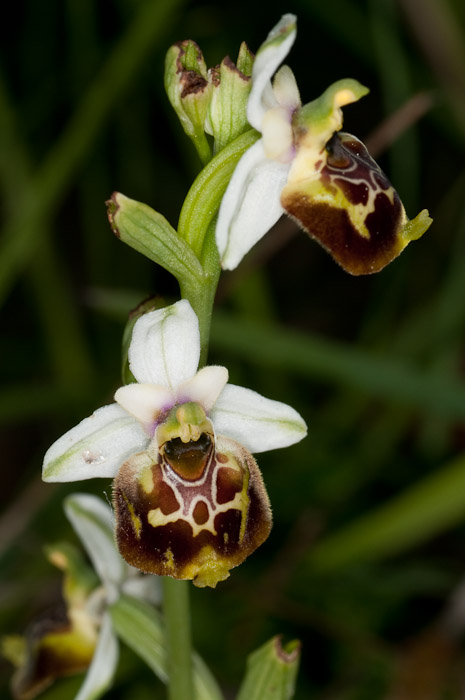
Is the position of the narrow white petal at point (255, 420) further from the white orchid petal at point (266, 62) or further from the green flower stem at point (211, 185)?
the white orchid petal at point (266, 62)

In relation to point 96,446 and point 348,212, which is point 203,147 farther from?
point 96,446

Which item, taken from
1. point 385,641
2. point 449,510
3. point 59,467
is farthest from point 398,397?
point 59,467

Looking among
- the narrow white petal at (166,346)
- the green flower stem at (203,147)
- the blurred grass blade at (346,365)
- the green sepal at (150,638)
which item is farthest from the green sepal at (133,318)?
the blurred grass blade at (346,365)

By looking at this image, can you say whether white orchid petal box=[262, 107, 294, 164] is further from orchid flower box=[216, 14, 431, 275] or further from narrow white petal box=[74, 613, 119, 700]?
narrow white petal box=[74, 613, 119, 700]

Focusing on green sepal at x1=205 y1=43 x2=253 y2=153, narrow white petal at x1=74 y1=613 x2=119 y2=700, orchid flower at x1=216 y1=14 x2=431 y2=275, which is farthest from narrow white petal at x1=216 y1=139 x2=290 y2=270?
narrow white petal at x1=74 y1=613 x2=119 y2=700

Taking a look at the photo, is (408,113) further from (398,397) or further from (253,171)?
(253,171)

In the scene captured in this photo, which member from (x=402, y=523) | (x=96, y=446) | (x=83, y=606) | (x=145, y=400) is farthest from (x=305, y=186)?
(x=402, y=523)
